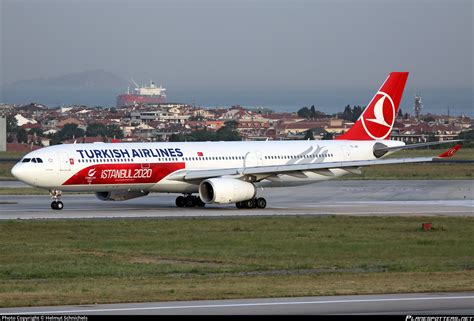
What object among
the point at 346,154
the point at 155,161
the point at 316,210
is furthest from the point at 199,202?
the point at 346,154

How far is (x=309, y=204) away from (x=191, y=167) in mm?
6964

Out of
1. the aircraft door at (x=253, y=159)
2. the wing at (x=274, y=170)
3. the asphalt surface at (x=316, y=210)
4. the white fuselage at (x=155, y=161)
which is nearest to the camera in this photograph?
the asphalt surface at (x=316, y=210)

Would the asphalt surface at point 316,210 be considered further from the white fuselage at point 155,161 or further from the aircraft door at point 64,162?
the aircraft door at point 64,162

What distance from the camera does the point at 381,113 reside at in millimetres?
57344

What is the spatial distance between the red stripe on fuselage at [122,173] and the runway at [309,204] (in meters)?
1.41

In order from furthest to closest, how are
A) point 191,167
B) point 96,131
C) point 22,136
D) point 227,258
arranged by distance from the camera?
point 22,136
point 96,131
point 191,167
point 227,258

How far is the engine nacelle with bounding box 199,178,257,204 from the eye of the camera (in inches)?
1834

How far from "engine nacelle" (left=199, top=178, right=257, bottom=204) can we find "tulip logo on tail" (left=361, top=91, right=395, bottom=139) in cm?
1123

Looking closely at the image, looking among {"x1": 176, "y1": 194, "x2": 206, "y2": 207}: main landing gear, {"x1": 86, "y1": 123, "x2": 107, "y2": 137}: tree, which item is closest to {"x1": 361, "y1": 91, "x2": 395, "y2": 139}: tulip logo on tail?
{"x1": 176, "y1": 194, "x2": 206, "y2": 207}: main landing gear

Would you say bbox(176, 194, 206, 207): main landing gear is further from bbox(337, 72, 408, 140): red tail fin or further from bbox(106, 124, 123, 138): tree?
bbox(106, 124, 123, 138): tree

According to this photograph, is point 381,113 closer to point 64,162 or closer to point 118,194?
point 118,194

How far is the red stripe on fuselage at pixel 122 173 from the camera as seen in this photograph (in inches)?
1836

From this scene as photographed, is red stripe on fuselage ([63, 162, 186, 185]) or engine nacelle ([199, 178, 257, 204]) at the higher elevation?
red stripe on fuselage ([63, 162, 186, 185])

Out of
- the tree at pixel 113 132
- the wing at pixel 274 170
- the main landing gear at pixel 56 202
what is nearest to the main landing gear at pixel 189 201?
the wing at pixel 274 170
